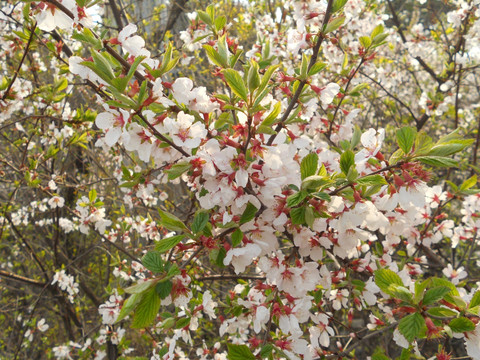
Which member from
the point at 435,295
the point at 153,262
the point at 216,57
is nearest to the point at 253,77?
the point at 216,57

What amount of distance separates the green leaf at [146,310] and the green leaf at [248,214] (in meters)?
0.31

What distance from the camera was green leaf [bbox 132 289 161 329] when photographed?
2.76 ft

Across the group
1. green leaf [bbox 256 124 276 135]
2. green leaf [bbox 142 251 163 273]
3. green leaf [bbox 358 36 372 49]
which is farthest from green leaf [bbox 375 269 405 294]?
green leaf [bbox 358 36 372 49]

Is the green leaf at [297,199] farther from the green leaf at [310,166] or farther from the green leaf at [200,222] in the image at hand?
the green leaf at [200,222]

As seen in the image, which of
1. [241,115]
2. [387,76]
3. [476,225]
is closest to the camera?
[241,115]

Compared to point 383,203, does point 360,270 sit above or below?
below

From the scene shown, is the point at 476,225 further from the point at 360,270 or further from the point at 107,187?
the point at 107,187

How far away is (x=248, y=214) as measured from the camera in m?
1.03

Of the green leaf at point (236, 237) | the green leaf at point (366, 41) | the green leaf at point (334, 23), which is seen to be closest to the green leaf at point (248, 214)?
the green leaf at point (236, 237)

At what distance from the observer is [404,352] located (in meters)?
1.13

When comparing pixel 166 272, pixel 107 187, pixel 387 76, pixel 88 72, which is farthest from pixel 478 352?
pixel 107 187

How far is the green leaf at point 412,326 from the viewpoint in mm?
834

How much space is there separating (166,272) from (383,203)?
705mm

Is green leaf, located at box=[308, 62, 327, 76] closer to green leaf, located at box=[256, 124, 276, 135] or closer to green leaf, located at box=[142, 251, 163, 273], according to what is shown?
green leaf, located at box=[256, 124, 276, 135]
